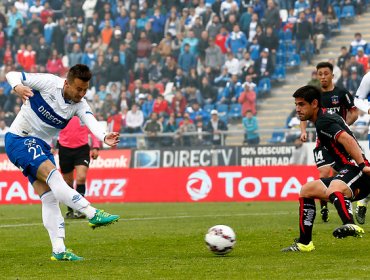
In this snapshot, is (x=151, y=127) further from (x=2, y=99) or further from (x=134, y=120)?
(x=2, y=99)

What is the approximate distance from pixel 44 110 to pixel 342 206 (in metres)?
3.55

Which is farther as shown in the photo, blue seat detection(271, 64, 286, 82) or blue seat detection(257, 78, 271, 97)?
blue seat detection(271, 64, 286, 82)

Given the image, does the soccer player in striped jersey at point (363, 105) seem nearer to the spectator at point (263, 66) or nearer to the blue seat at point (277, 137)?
the blue seat at point (277, 137)

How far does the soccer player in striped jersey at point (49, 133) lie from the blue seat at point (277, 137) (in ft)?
51.5

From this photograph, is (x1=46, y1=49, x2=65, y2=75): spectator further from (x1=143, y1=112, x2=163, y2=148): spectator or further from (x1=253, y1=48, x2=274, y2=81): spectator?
(x1=253, y1=48, x2=274, y2=81): spectator

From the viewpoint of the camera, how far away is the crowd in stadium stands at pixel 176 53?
30.8 metres

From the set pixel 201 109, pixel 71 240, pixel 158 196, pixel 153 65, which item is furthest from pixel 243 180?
pixel 71 240

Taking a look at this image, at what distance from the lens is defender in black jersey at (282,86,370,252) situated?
10.5 metres

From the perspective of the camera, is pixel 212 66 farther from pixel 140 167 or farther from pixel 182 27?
pixel 140 167

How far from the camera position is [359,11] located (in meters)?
32.6

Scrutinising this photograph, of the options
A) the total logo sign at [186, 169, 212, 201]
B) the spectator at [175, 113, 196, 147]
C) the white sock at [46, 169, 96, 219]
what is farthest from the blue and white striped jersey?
the spectator at [175, 113, 196, 147]

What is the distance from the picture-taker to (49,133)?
11.3 m

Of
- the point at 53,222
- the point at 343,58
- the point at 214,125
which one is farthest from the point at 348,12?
the point at 53,222

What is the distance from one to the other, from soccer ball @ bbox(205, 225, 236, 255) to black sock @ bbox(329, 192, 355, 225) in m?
1.23
